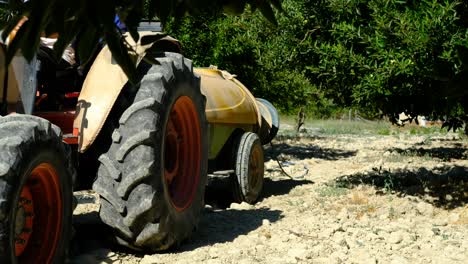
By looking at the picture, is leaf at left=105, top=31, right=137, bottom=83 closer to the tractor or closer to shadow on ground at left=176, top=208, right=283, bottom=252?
the tractor

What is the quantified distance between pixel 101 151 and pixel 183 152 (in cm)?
82

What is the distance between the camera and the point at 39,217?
11.0 feet

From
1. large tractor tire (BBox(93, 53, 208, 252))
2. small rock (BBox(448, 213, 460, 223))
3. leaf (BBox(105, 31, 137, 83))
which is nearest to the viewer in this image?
leaf (BBox(105, 31, 137, 83))

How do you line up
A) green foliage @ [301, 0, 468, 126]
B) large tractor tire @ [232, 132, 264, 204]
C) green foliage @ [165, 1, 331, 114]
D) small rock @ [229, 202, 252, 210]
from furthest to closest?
green foliage @ [165, 1, 331, 114] < large tractor tire @ [232, 132, 264, 204] < small rock @ [229, 202, 252, 210] < green foliage @ [301, 0, 468, 126]

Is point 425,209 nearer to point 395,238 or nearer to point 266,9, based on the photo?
point 395,238

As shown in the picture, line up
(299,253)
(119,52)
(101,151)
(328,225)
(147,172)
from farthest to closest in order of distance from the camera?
(328,225) < (299,253) < (101,151) < (147,172) < (119,52)

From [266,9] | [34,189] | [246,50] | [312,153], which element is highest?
[246,50]

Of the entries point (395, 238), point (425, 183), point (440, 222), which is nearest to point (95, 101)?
point (395, 238)

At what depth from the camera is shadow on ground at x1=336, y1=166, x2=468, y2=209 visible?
6.71m

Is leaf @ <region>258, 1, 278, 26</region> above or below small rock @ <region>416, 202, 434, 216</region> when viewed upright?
above

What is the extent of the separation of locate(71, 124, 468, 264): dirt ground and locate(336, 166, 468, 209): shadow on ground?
0.4 inches

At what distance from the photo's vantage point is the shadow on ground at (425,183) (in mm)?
6707

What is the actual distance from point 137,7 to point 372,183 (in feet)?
21.9

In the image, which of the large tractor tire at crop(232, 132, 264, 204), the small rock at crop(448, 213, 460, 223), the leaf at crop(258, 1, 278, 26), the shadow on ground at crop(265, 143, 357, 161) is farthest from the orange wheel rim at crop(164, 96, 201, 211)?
the shadow on ground at crop(265, 143, 357, 161)
